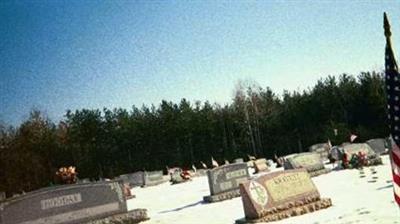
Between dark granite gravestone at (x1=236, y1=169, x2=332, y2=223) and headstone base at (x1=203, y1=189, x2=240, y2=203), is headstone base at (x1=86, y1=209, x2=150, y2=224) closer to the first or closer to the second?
headstone base at (x1=203, y1=189, x2=240, y2=203)

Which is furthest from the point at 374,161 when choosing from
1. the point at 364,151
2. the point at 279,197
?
the point at 279,197

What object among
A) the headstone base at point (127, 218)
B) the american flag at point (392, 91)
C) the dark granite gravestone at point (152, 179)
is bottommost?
the headstone base at point (127, 218)

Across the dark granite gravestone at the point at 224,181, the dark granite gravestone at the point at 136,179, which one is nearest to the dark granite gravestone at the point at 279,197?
the dark granite gravestone at the point at 224,181

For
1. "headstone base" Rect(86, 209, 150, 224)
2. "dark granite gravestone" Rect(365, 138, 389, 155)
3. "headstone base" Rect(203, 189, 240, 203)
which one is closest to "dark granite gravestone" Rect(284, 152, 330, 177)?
"headstone base" Rect(203, 189, 240, 203)

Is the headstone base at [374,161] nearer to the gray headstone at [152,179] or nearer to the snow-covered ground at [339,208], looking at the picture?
the snow-covered ground at [339,208]

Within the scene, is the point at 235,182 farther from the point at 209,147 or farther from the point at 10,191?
the point at 209,147

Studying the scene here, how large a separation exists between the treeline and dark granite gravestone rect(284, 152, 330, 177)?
33.3 metres

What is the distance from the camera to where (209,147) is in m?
73.0

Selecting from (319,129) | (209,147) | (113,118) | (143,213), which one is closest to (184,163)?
(209,147)

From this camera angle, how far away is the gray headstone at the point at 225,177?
21984 millimetres

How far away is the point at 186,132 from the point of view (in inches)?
2886

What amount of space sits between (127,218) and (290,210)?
7.10 meters

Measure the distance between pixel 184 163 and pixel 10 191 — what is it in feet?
93.7

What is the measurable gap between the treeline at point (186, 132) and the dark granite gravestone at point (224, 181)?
130ft
